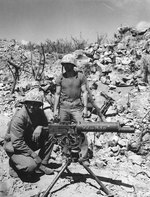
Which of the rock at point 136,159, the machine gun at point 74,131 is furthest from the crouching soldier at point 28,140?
the rock at point 136,159

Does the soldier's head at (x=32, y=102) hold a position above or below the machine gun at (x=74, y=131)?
above

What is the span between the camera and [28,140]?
5375 mm

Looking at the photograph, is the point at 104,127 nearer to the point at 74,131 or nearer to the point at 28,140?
the point at 74,131

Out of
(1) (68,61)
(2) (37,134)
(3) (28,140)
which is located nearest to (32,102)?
(2) (37,134)

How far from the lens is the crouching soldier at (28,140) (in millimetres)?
4996

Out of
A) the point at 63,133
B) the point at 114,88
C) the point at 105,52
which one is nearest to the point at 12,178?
the point at 63,133

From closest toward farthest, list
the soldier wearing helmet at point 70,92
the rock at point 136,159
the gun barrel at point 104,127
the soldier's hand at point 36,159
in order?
the gun barrel at point 104,127, the soldier's hand at point 36,159, the rock at point 136,159, the soldier wearing helmet at point 70,92

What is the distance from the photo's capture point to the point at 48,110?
7.49 meters

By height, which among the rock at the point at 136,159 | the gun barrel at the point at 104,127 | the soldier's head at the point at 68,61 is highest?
the soldier's head at the point at 68,61

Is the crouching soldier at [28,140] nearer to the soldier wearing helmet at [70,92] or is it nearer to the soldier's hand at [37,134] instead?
the soldier's hand at [37,134]

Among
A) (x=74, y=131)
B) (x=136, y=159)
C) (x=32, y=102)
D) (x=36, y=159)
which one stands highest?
(x=32, y=102)

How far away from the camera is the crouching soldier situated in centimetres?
500

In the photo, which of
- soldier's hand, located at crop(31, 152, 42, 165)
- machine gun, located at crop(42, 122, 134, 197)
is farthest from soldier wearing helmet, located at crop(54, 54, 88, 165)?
soldier's hand, located at crop(31, 152, 42, 165)

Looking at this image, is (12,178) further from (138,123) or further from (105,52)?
(105,52)
